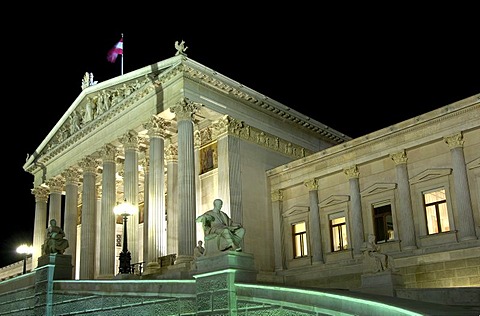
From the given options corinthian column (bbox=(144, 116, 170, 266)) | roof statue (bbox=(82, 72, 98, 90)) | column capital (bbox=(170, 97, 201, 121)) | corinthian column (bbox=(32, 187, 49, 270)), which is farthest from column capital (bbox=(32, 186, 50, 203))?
column capital (bbox=(170, 97, 201, 121))

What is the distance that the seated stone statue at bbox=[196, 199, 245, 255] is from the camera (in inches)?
592

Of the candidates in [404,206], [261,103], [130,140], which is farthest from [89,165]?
[404,206]

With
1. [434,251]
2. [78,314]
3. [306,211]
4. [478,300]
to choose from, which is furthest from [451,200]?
[78,314]

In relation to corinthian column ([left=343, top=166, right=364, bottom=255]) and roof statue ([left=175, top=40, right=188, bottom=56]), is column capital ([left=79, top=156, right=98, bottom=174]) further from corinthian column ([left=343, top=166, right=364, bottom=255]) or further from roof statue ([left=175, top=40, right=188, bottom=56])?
corinthian column ([left=343, top=166, right=364, bottom=255])

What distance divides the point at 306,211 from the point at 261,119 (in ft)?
20.5

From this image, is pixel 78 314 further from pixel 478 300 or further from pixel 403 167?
pixel 403 167

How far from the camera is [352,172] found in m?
29.8

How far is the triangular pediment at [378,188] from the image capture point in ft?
92.7

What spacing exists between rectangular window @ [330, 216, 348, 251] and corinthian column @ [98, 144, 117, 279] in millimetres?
12334

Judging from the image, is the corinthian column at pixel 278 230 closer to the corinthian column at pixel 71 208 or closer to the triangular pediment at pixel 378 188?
the triangular pediment at pixel 378 188

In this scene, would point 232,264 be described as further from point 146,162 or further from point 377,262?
point 146,162

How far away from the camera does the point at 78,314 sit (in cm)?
2012

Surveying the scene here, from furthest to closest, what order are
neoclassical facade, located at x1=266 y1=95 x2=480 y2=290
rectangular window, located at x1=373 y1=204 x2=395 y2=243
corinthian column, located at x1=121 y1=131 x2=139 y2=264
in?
corinthian column, located at x1=121 y1=131 x2=139 y2=264 < rectangular window, located at x1=373 y1=204 x2=395 y2=243 < neoclassical facade, located at x1=266 y1=95 x2=480 y2=290

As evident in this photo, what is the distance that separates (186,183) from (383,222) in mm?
10123
